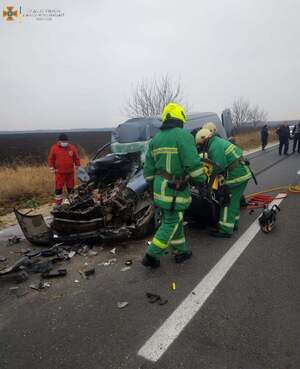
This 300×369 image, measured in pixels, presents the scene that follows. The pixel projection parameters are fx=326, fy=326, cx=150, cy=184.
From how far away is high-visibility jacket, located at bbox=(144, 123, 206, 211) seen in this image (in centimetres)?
358

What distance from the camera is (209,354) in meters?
2.34

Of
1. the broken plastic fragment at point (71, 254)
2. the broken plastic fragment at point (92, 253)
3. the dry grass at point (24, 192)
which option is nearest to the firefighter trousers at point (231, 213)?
the broken plastic fragment at point (92, 253)

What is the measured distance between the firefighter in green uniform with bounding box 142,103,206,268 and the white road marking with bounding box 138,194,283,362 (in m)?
0.63

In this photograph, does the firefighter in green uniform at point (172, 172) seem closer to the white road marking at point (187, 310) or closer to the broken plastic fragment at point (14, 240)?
the white road marking at point (187, 310)

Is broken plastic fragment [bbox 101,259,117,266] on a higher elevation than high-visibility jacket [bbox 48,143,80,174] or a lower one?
lower

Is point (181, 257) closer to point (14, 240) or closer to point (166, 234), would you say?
point (166, 234)

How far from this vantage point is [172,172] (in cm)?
368

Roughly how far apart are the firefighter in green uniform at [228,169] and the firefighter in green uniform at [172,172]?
3.40 ft

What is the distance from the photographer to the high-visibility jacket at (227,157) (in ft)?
15.1

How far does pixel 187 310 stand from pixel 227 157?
2432 mm

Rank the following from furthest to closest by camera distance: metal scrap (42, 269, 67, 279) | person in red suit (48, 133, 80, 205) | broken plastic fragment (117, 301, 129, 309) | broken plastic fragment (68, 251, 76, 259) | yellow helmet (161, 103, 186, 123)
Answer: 1. person in red suit (48, 133, 80, 205)
2. broken plastic fragment (68, 251, 76, 259)
3. metal scrap (42, 269, 67, 279)
4. yellow helmet (161, 103, 186, 123)
5. broken plastic fragment (117, 301, 129, 309)

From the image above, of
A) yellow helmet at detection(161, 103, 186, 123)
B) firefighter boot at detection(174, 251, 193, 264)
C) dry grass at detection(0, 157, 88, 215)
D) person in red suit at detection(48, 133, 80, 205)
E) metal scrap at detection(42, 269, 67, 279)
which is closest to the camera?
yellow helmet at detection(161, 103, 186, 123)

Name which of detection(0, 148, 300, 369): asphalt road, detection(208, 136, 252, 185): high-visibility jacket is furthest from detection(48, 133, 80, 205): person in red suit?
detection(208, 136, 252, 185): high-visibility jacket

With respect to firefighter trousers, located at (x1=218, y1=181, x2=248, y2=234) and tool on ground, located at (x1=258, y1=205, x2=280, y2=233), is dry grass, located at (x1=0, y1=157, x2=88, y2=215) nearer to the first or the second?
firefighter trousers, located at (x1=218, y1=181, x2=248, y2=234)
